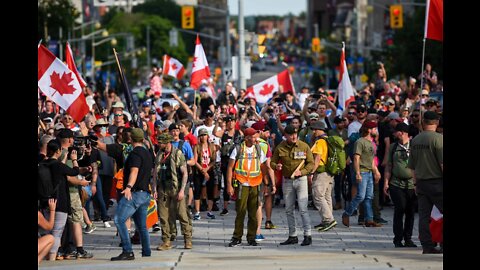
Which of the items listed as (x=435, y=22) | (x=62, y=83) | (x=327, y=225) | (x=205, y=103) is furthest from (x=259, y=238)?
(x=205, y=103)

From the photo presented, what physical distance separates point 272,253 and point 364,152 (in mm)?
3278

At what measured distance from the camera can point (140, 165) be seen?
54.1ft

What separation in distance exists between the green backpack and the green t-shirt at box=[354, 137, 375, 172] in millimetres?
319

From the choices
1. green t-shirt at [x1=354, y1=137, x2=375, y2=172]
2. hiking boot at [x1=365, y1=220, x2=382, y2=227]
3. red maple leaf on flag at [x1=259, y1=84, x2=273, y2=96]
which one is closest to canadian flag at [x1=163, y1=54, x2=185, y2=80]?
red maple leaf on flag at [x1=259, y1=84, x2=273, y2=96]

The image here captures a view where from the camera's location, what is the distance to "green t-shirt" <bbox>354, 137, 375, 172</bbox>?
19562 millimetres

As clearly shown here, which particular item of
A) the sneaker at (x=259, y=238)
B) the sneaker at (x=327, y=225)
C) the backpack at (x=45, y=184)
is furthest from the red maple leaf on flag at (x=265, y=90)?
the backpack at (x=45, y=184)

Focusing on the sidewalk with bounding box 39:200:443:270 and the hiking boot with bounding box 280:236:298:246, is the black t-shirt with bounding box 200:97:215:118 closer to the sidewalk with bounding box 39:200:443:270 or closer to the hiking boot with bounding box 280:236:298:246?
the sidewalk with bounding box 39:200:443:270

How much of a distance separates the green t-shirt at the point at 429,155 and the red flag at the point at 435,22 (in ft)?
10.2

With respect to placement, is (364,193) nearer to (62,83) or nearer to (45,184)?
(62,83)

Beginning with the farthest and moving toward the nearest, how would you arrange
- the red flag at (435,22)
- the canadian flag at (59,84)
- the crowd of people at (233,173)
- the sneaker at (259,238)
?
1. the canadian flag at (59,84)
2. the red flag at (435,22)
3. the sneaker at (259,238)
4. the crowd of people at (233,173)

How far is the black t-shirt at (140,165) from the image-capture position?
54.1 feet

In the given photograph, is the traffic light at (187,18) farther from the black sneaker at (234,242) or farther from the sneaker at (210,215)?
the black sneaker at (234,242)
